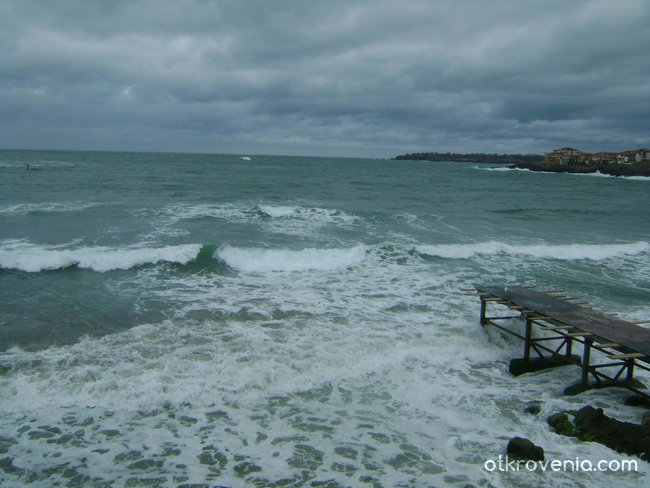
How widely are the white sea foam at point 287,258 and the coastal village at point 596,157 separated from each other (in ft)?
450

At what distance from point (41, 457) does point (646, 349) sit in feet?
30.3

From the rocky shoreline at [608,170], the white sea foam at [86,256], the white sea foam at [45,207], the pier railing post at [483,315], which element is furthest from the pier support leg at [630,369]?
the rocky shoreline at [608,170]

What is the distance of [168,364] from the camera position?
876 cm

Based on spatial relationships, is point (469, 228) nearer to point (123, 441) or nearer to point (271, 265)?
point (271, 265)

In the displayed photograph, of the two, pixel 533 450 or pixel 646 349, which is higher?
pixel 646 349

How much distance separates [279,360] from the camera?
29.8 ft

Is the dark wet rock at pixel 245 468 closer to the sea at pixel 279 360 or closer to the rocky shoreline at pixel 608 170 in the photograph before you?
the sea at pixel 279 360

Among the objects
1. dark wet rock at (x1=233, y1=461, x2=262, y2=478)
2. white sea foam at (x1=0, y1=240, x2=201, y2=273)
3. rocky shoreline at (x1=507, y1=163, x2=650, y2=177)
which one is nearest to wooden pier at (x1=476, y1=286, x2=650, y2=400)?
dark wet rock at (x1=233, y1=461, x2=262, y2=478)

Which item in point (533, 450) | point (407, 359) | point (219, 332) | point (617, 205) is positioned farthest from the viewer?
point (617, 205)

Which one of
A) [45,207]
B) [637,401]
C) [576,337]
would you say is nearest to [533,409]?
[637,401]

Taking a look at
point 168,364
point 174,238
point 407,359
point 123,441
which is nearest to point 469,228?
point 174,238

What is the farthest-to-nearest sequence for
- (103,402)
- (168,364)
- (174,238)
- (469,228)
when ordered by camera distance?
(469,228), (174,238), (168,364), (103,402)

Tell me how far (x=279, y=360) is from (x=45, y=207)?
25.2 meters

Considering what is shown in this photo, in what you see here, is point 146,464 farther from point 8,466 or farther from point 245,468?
point 8,466
